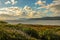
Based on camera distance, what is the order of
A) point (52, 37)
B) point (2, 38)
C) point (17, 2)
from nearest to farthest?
point (2, 38) < point (52, 37) < point (17, 2)

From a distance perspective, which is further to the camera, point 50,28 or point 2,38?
point 50,28

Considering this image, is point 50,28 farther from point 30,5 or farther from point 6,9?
point 6,9

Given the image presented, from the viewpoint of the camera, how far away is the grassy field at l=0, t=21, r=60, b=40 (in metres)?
2.96

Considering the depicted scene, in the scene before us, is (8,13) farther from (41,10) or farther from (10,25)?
(41,10)

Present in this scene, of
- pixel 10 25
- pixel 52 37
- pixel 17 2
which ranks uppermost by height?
pixel 17 2

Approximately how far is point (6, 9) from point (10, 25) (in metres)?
0.35

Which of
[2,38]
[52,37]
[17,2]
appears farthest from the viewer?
[17,2]

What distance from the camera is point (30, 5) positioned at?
326cm

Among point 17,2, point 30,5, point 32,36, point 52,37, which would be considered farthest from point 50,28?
A: point 17,2

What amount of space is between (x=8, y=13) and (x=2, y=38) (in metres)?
0.67

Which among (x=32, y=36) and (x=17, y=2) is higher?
(x=17, y=2)

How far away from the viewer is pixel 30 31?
10.3 ft

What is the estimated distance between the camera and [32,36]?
10.2 ft

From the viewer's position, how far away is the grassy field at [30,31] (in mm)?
2963
